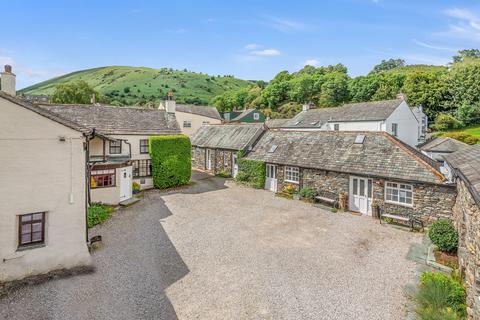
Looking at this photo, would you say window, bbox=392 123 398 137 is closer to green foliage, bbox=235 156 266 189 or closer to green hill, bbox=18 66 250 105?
green foliage, bbox=235 156 266 189

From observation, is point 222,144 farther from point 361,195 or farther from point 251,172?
point 361,195

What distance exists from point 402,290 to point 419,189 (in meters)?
7.64

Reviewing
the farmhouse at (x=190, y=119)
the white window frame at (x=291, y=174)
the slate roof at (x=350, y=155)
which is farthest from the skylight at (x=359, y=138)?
the farmhouse at (x=190, y=119)

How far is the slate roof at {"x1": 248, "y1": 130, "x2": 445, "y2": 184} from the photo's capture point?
15445 mm

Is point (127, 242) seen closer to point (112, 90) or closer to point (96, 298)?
point (96, 298)

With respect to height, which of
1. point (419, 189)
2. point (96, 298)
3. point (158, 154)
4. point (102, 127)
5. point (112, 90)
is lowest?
point (96, 298)

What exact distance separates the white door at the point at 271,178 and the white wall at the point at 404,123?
21552mm

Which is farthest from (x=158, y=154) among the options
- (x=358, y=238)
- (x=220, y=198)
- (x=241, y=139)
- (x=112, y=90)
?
(x=112, y=90)

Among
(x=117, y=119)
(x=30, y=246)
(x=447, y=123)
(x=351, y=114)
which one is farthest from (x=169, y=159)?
(x=447, y=123)

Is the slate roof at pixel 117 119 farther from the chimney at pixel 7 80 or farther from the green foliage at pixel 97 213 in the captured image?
the green foliage at pixel 97 213

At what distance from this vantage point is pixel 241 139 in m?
28.2

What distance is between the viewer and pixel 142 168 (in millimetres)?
23234

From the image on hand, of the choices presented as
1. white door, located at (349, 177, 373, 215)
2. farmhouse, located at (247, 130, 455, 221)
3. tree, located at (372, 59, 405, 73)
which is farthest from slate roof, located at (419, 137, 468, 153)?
tree, located at (372, 59, 405, 73)

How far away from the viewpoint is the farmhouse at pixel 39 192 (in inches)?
369
